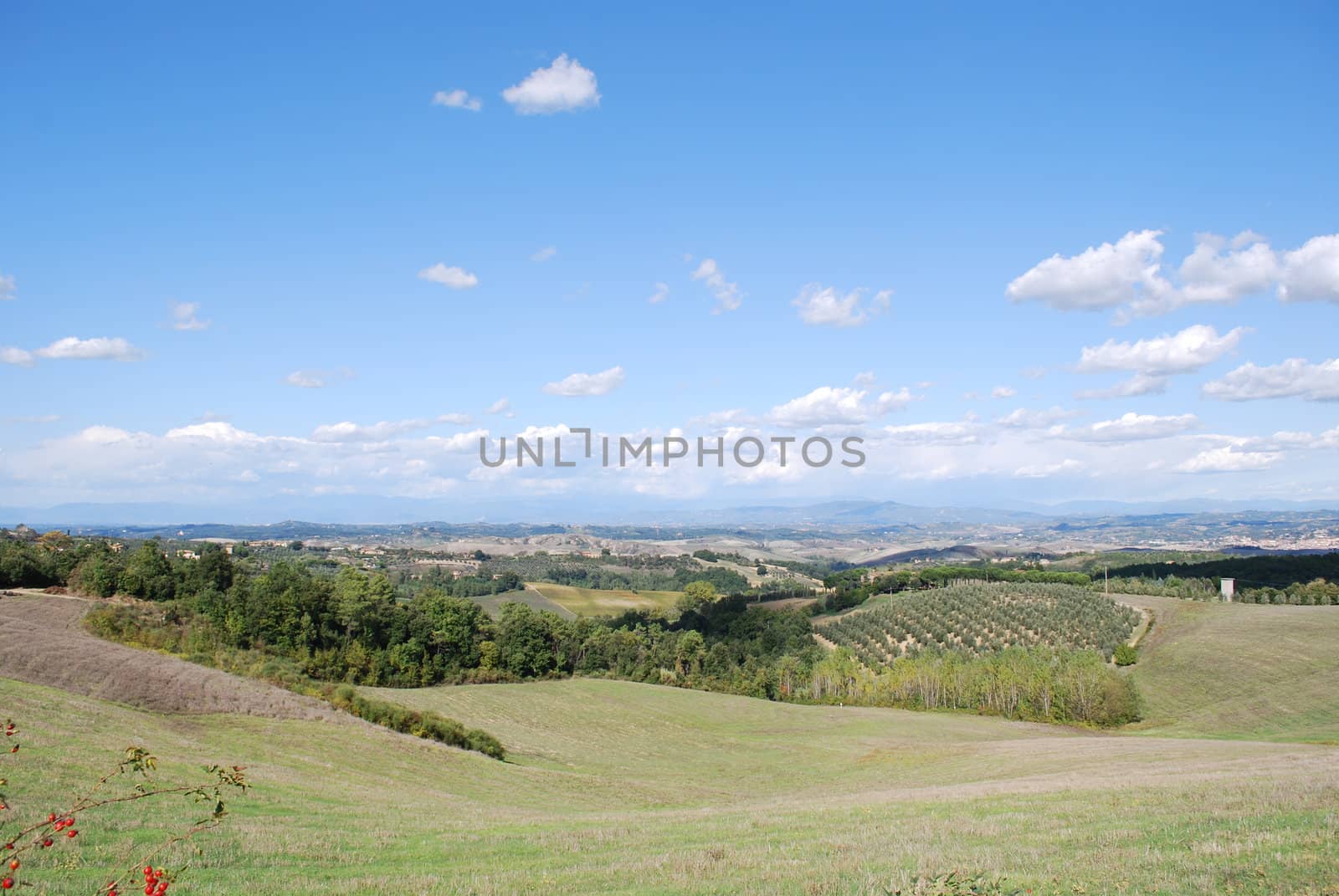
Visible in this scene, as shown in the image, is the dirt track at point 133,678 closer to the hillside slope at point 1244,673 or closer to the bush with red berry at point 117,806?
the bush with red berry at point 117,806

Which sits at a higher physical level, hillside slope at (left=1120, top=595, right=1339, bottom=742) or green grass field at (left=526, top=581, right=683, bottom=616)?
hillside slope at (left=1120, top=595, right=1339, bottom=742)

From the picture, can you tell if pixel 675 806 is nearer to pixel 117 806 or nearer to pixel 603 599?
pixel 117 806

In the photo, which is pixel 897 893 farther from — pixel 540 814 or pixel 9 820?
pixel 540 814

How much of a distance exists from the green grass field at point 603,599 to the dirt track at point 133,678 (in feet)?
310

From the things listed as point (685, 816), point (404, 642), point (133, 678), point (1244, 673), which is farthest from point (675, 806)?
point (1244, 673)

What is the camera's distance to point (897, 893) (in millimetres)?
9383

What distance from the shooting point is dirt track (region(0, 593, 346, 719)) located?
33.9 metres

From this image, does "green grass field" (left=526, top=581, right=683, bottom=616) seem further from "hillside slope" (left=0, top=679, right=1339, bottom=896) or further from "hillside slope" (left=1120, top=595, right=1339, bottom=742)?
"hillside slope" (left=0, top=679, right=1339, bottom=896)

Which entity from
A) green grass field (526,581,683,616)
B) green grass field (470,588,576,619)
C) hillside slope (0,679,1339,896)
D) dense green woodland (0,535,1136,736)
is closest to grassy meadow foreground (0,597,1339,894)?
hillside slope (0,679,1339,896)

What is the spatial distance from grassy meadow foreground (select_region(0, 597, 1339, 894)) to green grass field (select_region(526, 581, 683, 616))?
84.6 meters

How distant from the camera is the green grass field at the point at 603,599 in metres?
142

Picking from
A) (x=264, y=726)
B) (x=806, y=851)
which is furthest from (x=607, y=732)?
(x=806, y=851)

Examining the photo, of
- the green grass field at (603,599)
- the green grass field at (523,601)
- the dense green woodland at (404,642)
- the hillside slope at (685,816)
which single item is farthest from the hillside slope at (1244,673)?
the green grass field at (523,601)

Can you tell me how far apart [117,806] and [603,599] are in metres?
140
